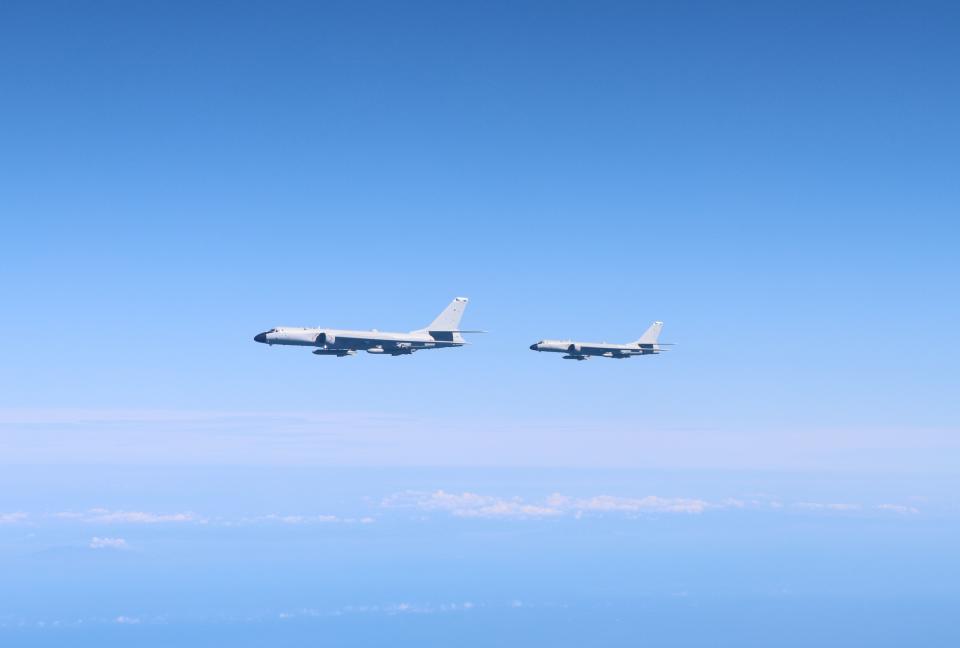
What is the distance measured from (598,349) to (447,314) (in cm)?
3639

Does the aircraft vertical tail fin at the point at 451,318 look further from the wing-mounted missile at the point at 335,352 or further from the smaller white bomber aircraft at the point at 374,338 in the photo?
the wing-mounted missile at the point at 335,352

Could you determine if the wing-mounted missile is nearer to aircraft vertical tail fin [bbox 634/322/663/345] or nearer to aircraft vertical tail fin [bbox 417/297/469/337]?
aircraft vertical tail fin [bbox 417/297/469/337]

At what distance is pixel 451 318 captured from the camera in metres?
152

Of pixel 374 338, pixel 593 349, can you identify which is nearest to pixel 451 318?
pixel 374 338

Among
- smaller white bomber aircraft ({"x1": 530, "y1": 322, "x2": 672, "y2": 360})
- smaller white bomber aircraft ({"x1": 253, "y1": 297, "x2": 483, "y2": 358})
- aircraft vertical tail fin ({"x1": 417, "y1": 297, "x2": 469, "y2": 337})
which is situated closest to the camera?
smaller white bomber aircraft ({"x1": 253, "y1": 297, "x2": 483, "y2": 358})

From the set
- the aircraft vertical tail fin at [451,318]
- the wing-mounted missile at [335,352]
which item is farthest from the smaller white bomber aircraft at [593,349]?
the wing-mounted missile at [335,352]

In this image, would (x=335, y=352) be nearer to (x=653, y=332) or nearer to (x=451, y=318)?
(x=451, y=318)

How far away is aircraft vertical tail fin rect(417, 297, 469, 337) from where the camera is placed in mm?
149750

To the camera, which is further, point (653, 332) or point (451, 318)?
point (653, 332)

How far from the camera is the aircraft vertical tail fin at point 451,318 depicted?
149750mm

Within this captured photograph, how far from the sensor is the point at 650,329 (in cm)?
18162

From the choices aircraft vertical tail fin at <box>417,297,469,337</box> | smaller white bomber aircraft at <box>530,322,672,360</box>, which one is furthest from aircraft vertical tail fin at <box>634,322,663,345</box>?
aircraft vertical tail fin at <box>417,297,469,337</box>

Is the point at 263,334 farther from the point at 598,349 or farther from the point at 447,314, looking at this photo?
the point at 598,349

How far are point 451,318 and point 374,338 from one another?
649 inches
